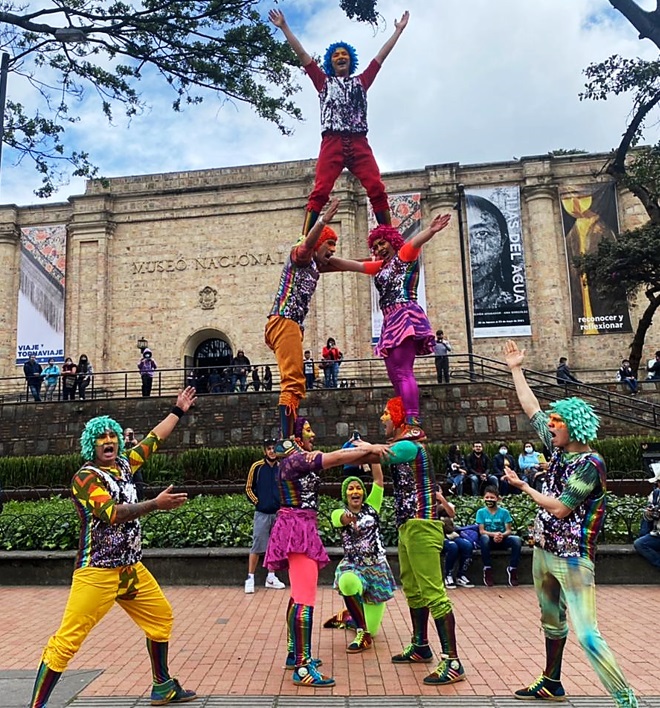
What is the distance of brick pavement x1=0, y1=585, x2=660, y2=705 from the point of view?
4559 millimetres

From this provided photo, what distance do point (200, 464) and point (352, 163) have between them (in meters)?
11.3

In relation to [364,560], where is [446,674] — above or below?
below

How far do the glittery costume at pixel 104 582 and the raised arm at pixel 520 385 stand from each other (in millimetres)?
2925

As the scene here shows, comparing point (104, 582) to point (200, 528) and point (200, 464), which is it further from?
point (200, 464)

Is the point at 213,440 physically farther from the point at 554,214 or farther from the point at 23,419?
the point at 554,214

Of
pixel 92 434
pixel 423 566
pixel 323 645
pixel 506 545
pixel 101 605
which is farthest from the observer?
pixel 506 545

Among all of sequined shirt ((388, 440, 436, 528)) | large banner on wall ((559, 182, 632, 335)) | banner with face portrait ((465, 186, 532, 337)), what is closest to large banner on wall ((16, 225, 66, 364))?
banner with face portrait ((465, 186, 532, 337))

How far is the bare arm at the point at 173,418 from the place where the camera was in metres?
4.92

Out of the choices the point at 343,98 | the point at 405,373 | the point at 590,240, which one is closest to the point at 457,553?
the point at 405,373

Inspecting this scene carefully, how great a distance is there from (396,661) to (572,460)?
230 cm

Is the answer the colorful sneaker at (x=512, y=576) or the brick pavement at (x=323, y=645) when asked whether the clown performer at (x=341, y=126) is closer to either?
the brick pavement at (x=323, y=645)

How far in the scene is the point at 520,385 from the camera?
4.68 m

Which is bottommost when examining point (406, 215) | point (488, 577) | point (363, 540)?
point (488, 577)

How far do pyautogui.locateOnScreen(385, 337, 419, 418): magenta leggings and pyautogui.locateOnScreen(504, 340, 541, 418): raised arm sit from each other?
2.47ft
